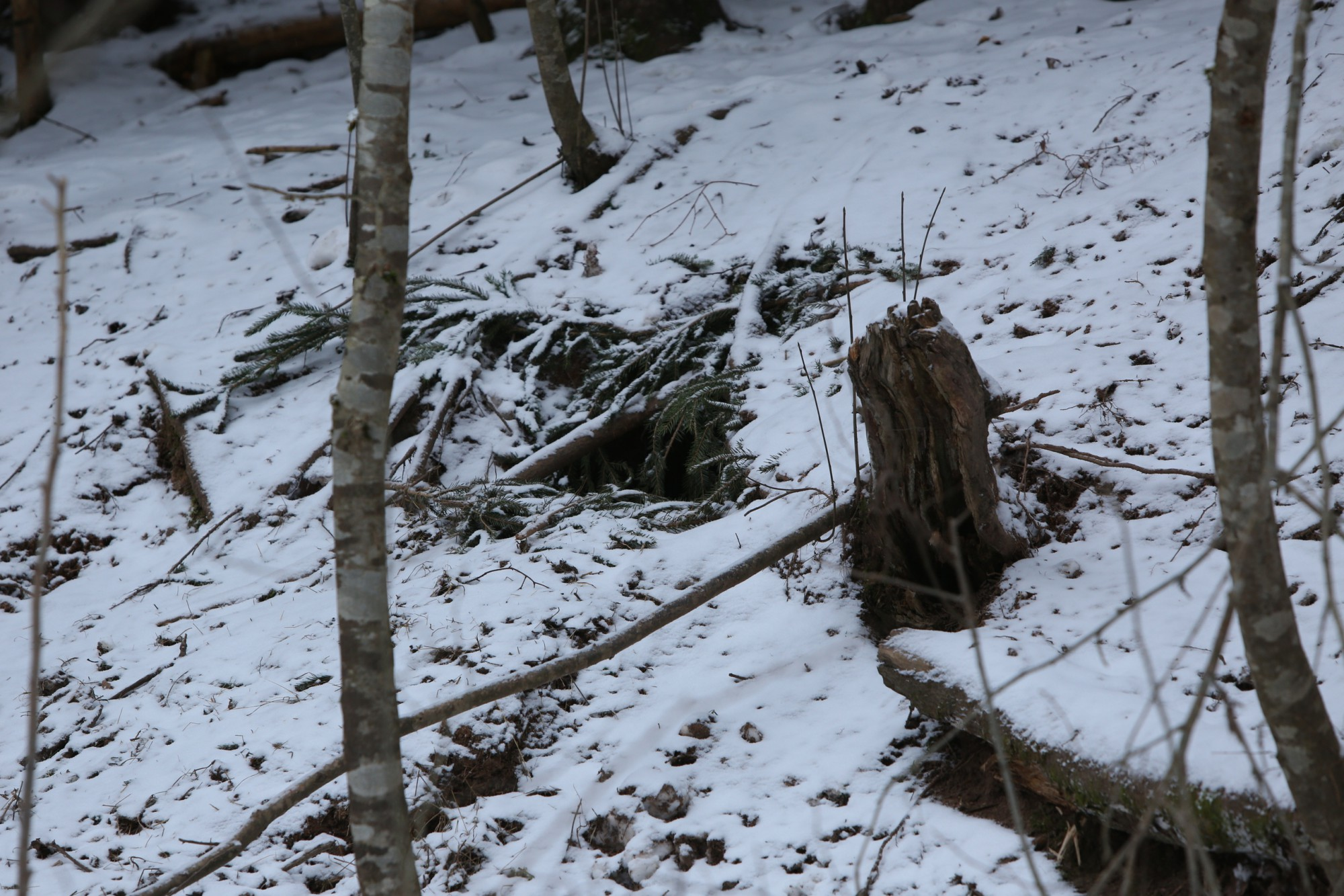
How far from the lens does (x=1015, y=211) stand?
5.28 metres

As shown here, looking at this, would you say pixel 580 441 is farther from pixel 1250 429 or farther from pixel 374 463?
pixel 1250 429

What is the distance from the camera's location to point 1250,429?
1678 mm

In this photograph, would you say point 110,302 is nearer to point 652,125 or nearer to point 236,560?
point 236,560

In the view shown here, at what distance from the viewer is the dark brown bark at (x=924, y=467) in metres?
2.86

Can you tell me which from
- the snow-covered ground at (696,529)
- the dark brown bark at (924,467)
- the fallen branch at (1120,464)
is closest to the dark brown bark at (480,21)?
the snow-covered ground at (696,529)

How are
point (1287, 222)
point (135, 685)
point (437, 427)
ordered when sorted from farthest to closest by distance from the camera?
point (437, 427) < point (135, 685) < point (1287, 222)

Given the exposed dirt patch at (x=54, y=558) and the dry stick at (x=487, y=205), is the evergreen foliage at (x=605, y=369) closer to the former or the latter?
the dry stick at (x=487, y=205)

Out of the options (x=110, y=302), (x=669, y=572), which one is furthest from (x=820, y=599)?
(x=110, y=302)

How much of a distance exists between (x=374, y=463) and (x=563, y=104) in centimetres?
514

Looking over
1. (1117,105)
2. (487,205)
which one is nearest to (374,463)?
(487,205)

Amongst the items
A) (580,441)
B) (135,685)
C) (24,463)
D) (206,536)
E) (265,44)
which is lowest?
(135,685)

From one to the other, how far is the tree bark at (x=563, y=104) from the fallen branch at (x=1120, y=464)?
428 centimetres

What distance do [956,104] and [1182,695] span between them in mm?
5279

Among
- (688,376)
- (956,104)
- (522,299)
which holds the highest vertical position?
(956,104)
